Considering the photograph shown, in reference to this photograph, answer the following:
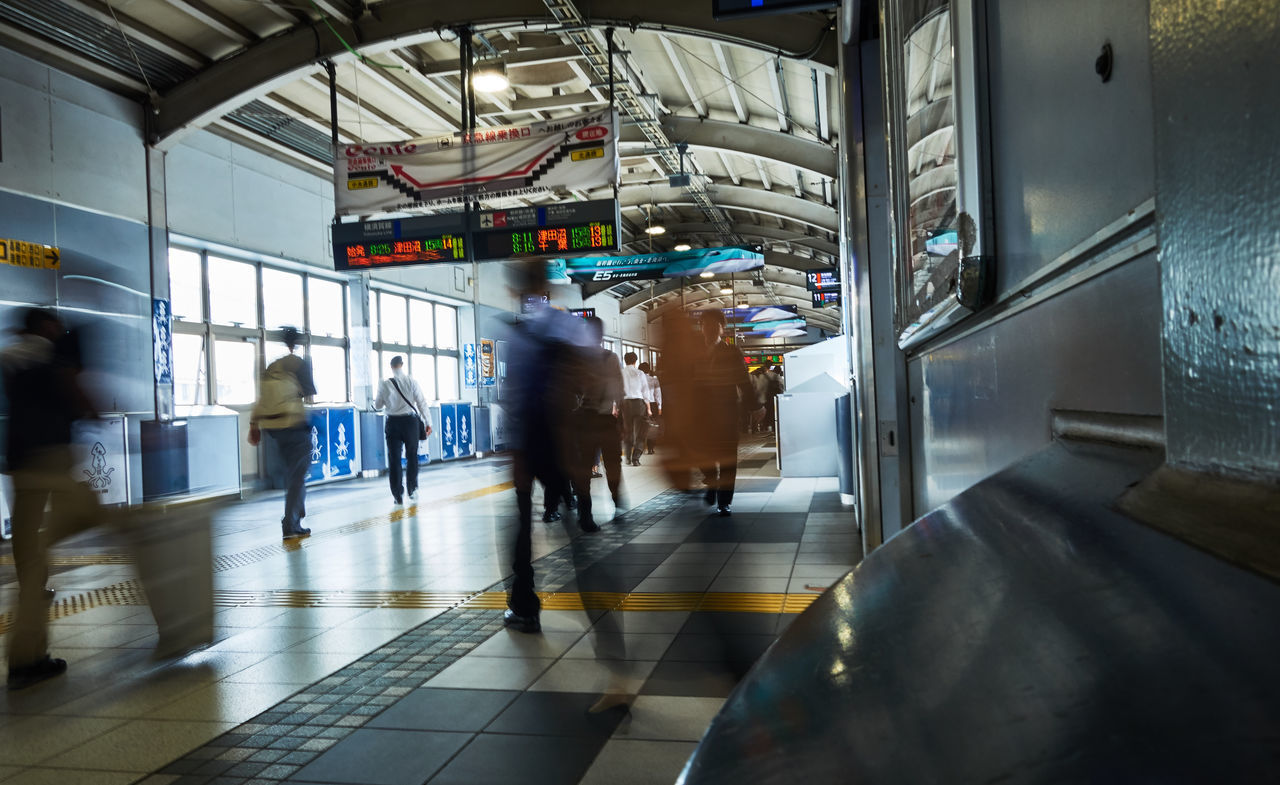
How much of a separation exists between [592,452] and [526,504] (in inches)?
30.2

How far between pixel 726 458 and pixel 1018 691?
159 inches

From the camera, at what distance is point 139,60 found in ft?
30.7

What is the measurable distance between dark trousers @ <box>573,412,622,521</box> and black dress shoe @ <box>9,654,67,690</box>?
7.58 feet

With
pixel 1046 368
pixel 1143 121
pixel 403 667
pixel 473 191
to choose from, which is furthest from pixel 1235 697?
pixel 473 191

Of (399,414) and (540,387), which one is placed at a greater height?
(540,387)

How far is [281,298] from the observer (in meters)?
12.7

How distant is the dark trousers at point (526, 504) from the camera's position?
11.6ft

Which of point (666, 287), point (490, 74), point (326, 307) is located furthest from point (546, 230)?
point (666, 287)

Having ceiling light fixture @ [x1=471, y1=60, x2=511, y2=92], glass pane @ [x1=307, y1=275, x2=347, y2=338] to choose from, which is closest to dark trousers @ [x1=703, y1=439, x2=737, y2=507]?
ceiling light fixture @ [x1=471, y1=60, x2=511, y2=92]

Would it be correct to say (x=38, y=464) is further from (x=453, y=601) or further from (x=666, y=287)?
(x=666, y=287)

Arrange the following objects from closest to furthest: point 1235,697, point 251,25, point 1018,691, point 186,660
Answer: point 1235,697 → point 1018,691 → point 186,660 → point 251,25

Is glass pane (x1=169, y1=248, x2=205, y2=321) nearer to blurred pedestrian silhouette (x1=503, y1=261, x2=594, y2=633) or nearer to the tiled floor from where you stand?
the tiled floor

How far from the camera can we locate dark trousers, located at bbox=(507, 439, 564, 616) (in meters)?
3.52

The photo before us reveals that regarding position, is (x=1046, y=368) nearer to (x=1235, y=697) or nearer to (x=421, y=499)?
(x=1235, y=697)
